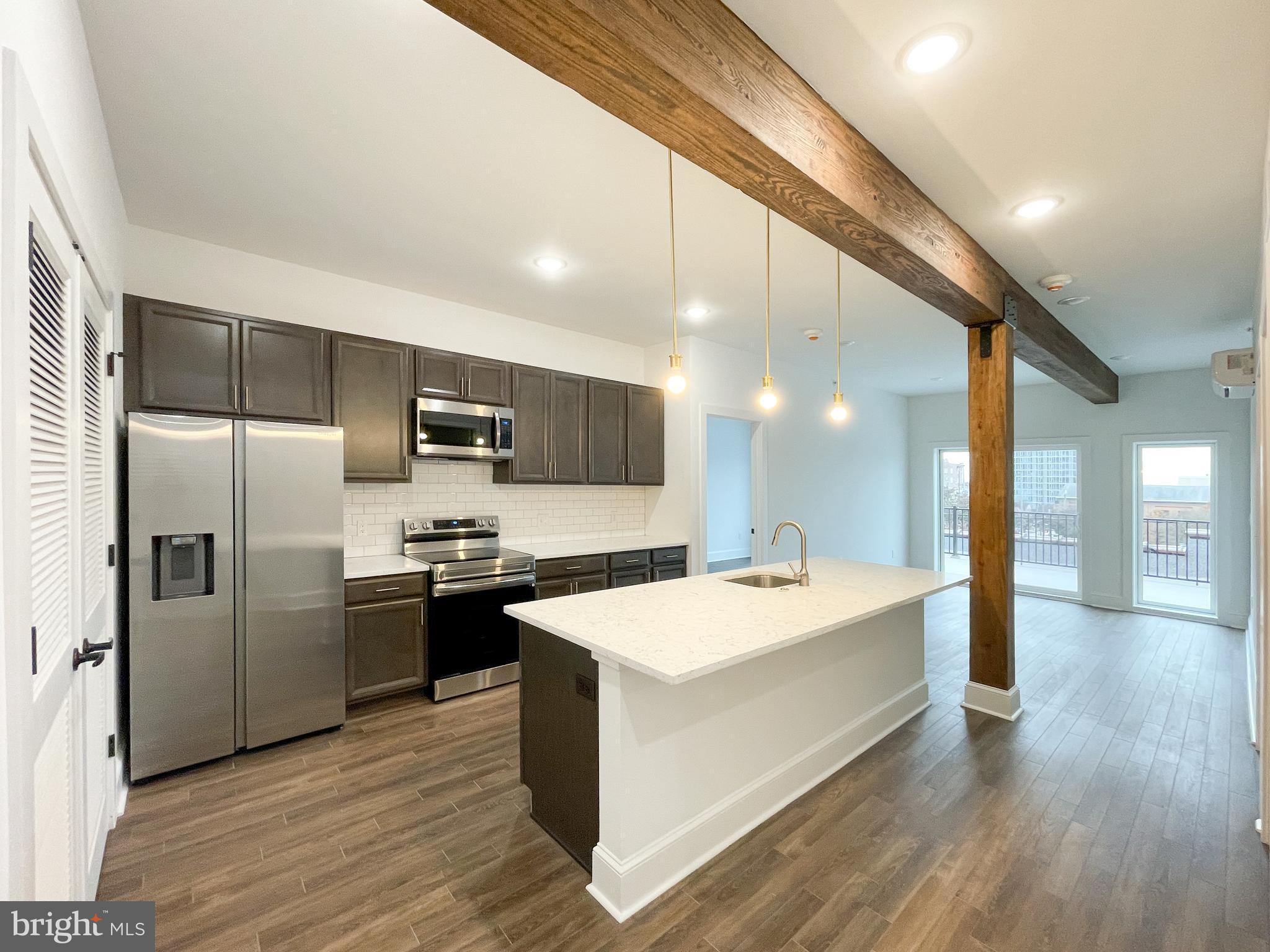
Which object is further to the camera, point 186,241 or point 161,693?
point 186,241

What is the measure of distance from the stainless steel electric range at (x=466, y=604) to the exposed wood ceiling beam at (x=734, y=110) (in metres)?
2.75

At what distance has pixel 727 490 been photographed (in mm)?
8586

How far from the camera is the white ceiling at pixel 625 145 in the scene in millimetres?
1637

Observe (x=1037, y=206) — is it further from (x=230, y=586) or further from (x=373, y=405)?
(x=230, y=586)

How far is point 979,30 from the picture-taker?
161cm

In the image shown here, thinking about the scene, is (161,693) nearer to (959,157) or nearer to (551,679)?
(551,679)

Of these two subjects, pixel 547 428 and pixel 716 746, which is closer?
pixel 716 746

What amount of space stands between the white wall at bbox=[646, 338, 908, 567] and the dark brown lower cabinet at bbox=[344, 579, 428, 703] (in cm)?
241

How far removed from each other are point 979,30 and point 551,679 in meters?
2.51

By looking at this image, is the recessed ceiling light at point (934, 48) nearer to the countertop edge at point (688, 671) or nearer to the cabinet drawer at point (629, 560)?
the countertop edge at point (688, 671)

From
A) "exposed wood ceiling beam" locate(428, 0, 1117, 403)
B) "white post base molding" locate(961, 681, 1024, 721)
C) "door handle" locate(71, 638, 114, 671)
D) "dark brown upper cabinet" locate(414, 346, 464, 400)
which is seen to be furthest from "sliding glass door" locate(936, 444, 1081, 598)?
"door handle" locate(71, 638, 114, 671)

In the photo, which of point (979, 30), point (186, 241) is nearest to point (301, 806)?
point (186, 241)

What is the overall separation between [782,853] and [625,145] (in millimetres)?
2766

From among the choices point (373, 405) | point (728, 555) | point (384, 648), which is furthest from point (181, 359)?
point (728, 555)
